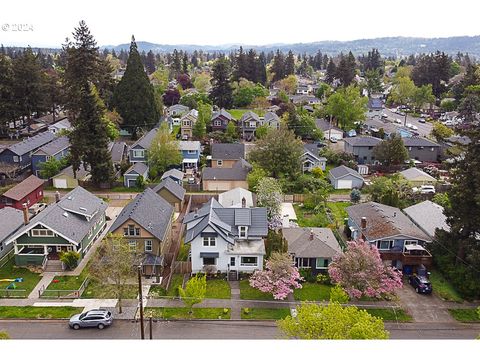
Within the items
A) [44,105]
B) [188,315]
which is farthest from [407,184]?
[44,105]

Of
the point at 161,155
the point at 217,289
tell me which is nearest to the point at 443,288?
the point at 217,289

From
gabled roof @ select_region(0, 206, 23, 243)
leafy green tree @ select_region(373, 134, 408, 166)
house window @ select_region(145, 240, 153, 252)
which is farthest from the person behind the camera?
leafy green tree @ select_region(373, 134, 408, 166)

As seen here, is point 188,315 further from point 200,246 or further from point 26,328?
point 26,328

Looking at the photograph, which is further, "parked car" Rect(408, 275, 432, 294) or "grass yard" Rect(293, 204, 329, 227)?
"grass yard" Rect(293, 204, 329, 227)

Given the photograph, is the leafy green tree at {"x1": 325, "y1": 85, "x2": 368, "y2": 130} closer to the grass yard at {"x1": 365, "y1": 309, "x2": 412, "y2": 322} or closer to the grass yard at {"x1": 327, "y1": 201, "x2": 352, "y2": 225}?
the grass yard at {"x1": 327, "y1": 201, "x2": 352, "y2": 225}

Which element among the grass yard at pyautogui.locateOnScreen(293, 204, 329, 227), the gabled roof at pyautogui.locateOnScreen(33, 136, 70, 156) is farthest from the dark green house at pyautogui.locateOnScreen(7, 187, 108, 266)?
the gabled roof at pyautogui.locateOnScreen(33, 136, 70, 156)

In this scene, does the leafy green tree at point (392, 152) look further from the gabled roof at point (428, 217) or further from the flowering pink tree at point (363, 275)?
the flowering pink tree at point (363, 275)

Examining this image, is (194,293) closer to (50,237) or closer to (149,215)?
(149,215)
